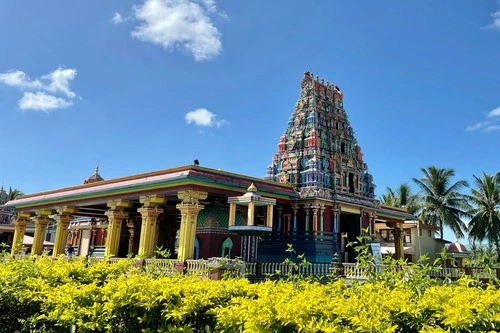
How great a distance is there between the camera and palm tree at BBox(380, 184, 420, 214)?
3559 cm

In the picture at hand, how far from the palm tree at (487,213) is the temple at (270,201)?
854 cm

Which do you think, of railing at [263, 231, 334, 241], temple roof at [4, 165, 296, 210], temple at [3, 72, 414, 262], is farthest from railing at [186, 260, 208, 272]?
railing at [263, 231, 334, 241]

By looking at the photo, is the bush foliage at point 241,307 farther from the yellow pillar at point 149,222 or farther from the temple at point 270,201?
the yellow pillar at point 149,222

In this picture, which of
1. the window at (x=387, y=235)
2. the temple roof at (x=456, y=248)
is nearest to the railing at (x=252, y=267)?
the temple roof at (x=456, y=248)

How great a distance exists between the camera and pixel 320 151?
859 inches

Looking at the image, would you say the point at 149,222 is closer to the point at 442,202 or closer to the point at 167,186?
the point at 167,186

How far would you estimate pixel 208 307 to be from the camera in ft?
13.2

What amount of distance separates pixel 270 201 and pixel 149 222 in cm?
563

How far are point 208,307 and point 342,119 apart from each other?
21640 mm

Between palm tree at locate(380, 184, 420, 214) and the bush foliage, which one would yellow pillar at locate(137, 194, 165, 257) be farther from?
palm tree at locate(380, 184, 420, 214)

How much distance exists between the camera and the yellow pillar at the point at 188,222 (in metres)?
15.7

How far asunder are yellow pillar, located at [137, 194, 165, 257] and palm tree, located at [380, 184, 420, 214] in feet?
80.7

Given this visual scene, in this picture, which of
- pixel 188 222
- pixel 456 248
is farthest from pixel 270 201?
pixel 456 248

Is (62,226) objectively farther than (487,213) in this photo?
No
